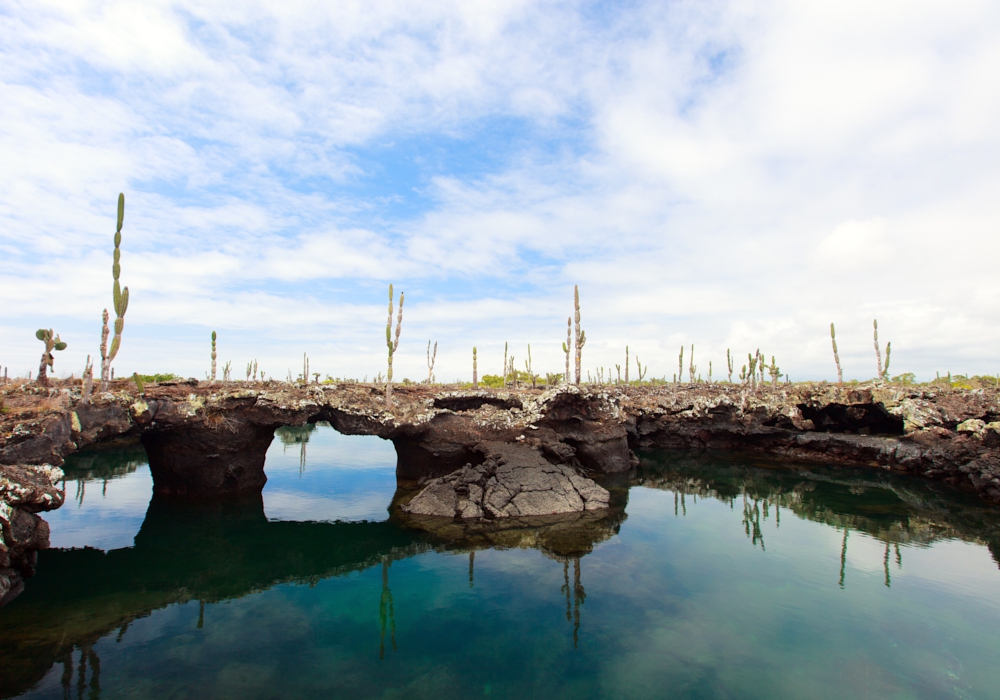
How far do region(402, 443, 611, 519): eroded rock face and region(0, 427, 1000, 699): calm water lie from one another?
90cm

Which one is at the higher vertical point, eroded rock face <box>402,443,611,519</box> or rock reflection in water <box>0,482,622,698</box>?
eroded rock face <box>402,443,611,519</box>

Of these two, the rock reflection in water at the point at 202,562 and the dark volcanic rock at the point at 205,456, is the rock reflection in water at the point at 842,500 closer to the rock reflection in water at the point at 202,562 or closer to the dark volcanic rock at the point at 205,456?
the rock reflection in water at the point at 202,562

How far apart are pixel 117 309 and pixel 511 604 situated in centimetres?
1370

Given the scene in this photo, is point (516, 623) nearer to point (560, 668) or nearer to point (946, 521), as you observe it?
point (560, 668)

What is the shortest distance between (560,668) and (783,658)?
3.82 m

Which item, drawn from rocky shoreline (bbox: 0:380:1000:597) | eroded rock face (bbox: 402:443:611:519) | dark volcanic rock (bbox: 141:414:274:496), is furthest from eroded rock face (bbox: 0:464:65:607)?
eroded rock face (bbox: 402:443:611:519)

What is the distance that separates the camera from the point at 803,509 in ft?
56.9

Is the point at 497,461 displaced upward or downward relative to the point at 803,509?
upward

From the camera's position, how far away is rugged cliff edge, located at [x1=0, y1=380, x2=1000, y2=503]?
1262 cm

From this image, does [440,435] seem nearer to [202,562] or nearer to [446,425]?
[446,425]

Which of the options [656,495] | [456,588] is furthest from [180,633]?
[656,495]

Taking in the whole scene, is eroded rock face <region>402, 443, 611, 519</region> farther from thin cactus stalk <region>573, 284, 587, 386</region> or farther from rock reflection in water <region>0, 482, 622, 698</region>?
thin cactus stalk <region>573, 284, 587, 386</region>

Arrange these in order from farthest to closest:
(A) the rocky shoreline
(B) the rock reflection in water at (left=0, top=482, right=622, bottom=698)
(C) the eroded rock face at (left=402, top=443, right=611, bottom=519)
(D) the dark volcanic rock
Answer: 1. (D) the dark volcanic rock
2. (C) the eroded rock face at (left=402, top=443, right=611, bottom=519)
3. (A) the rocky shoreline
4. (B) the rock reflection in water at (left=0, top=482, right=622, bottom=698)

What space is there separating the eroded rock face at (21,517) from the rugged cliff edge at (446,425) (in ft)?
5.92
